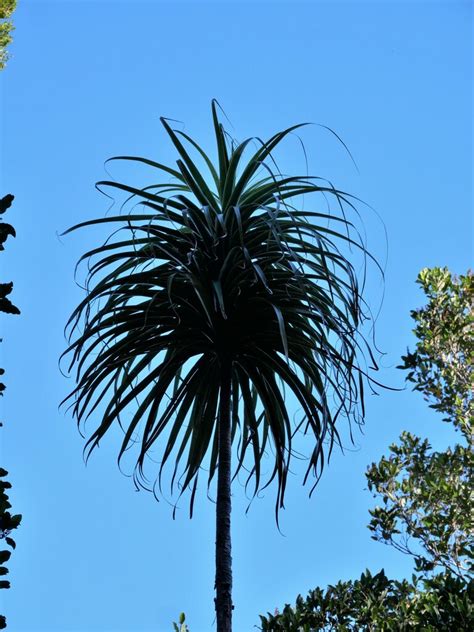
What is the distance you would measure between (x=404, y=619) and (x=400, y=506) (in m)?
1.99

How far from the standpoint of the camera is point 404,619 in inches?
196

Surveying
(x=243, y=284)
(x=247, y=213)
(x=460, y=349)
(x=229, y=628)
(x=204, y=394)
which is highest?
(x=460, y=349)

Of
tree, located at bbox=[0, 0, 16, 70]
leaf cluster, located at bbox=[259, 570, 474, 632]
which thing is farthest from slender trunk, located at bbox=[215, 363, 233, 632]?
tree, located at bbox=[0, 0, 16, 70]

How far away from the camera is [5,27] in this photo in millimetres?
10961

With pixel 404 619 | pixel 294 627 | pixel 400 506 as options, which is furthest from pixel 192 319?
pixel 400 506

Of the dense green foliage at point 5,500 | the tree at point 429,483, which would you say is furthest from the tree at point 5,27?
the dense green foliage at point 5,500

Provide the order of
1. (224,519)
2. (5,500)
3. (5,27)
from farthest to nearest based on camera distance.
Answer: (5,27)
(224,519)
(5,500)

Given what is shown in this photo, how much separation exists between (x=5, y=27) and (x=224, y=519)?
8.93 metres

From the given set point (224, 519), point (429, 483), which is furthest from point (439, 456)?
point (224, 519)

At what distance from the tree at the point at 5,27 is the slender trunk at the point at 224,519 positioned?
7.90 meters

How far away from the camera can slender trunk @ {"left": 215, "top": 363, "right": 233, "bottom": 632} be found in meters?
3.68

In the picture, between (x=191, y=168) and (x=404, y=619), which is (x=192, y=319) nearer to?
(x=191, y=168)

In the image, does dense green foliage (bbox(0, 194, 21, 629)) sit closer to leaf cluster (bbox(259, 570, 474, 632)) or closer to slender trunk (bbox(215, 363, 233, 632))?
slender trunk (bbox(215, 363, 233, 632))

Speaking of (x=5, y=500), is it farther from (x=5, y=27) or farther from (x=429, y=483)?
(x=5, y=27)
